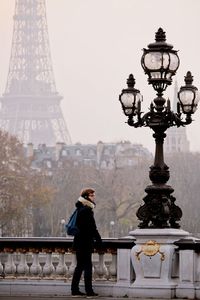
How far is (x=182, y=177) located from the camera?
129 meters

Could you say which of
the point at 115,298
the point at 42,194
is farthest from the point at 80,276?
the point at 42,194

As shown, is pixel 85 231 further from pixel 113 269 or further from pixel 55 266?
pixel 55 266

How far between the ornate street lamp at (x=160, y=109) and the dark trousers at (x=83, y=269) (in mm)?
1531

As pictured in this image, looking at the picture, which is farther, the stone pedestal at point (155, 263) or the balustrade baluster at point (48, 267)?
the balustrade baluster at point (48, 267)

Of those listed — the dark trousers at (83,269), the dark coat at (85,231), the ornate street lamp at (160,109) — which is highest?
the ornate street lamp at (160,109)

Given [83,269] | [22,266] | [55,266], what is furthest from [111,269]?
[22,266]

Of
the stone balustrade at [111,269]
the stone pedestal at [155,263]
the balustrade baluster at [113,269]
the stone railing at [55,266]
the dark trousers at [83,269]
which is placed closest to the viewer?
the stone balustrade at [111,269]

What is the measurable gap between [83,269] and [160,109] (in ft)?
11.9

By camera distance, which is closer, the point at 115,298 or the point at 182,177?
the point at 115,298

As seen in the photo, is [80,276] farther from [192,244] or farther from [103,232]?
[103,232]

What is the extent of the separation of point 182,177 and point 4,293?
102226 millimetres

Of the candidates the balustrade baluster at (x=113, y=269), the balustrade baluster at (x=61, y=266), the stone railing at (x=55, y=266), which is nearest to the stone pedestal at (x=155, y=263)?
the stone railing at (x=55, y=266)

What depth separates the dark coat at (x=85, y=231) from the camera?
87.0ft

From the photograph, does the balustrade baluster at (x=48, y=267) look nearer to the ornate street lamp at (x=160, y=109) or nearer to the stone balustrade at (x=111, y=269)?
the stone balustrade at (x=111, y=269)
